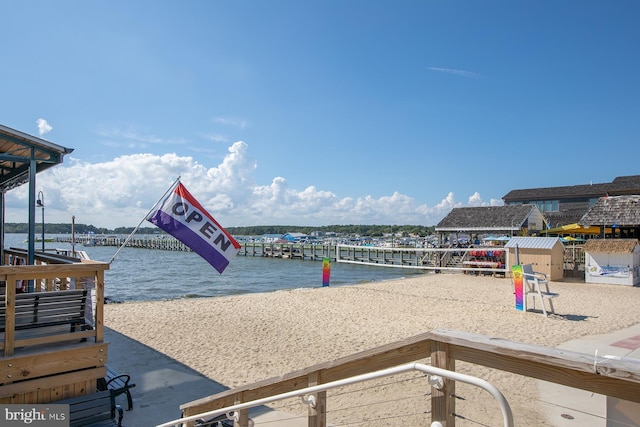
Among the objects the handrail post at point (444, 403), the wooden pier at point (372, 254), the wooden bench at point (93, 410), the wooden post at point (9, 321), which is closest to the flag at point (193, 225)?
the wooden bench at point (93, 410)

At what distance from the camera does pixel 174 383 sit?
22.3 feet

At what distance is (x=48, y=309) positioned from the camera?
5.16 meters

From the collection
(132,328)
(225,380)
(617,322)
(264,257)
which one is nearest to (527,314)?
(617,322)

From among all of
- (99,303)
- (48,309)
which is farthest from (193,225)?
(48,309)

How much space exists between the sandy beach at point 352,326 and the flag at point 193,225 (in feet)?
6.76

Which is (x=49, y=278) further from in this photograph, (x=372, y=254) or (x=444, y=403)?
(x=372, y=254)

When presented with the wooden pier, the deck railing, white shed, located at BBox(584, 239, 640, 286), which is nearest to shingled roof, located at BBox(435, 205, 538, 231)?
the wooden pier

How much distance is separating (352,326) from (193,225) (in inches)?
217

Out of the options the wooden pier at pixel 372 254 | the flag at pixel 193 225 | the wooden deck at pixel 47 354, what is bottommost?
the wooden pier at pixel 372 254

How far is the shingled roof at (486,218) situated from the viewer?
30.7m

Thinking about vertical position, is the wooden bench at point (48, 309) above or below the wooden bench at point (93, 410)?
above

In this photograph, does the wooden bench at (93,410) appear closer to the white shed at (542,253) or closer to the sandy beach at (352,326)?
the sandy beach at (352,326)

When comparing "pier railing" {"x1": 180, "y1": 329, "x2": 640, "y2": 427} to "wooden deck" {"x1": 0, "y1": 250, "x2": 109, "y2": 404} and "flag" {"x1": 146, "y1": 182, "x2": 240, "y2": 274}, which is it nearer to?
"wooden deck" {"x1": 0, "y1": 250, "x2": 109, "y2": 404}

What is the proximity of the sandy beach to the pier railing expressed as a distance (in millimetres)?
1369
